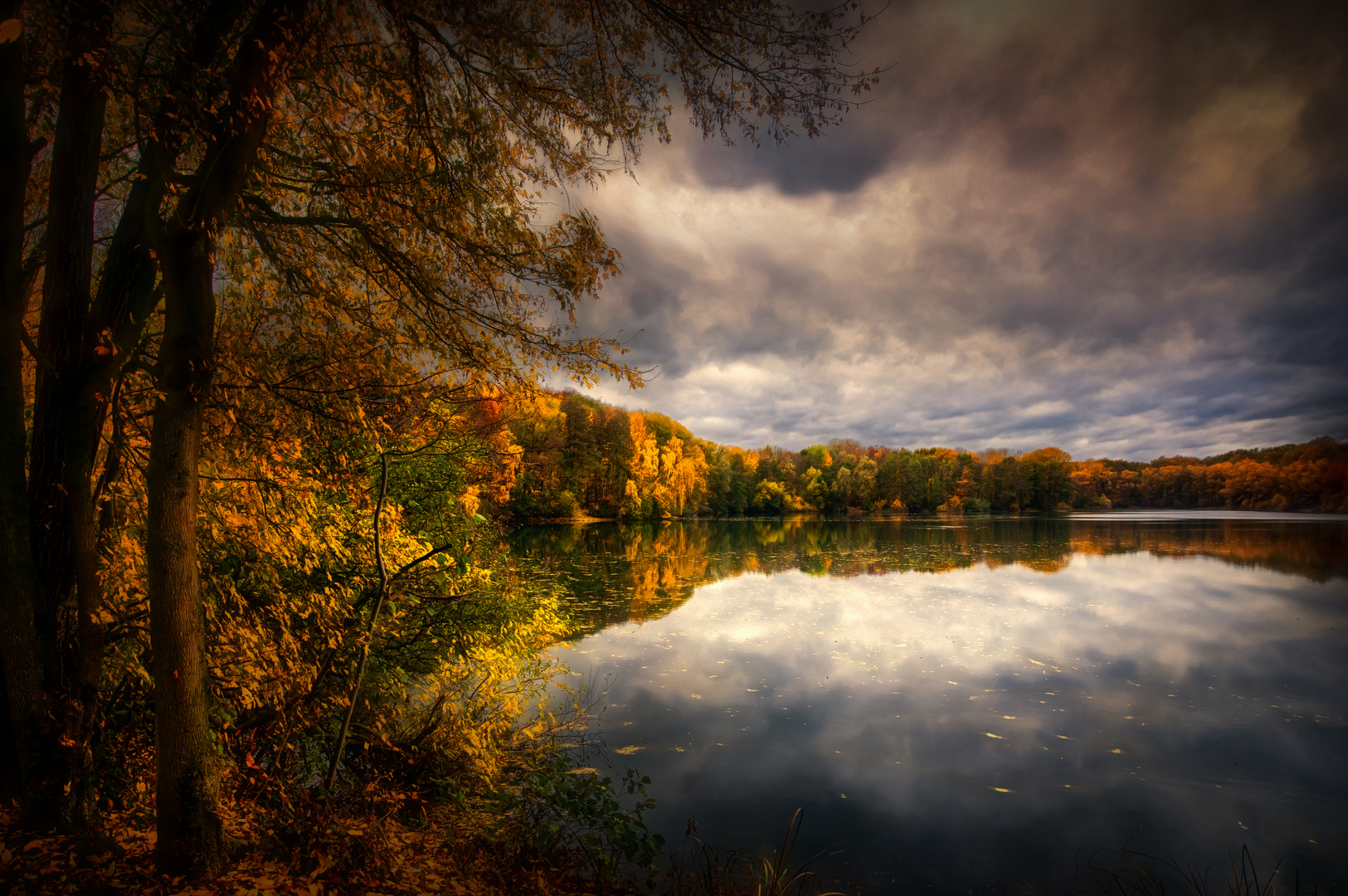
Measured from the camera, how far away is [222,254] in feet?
14.0

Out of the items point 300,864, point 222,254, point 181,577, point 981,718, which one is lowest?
point 981,718

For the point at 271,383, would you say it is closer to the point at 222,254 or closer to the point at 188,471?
the point at 188,471

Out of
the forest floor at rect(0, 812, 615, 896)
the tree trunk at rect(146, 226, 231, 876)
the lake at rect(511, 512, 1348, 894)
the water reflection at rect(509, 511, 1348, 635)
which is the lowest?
the lake at rect(511, 512, 1348, 894)

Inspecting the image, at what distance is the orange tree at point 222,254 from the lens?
2887 mm

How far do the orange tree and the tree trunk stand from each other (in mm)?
13

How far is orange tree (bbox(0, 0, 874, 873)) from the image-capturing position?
2.89m

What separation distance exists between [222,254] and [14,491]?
84.3 inches

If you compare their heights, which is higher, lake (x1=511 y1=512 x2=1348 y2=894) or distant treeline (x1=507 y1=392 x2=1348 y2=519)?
distant treeline (x1=507 y1=392 x2=1348 y2=519)

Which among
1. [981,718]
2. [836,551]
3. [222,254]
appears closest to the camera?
[222,254]

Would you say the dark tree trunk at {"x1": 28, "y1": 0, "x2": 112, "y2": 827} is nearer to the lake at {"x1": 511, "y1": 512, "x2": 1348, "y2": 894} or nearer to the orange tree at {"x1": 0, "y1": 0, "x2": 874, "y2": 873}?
the orange tree at {"x1": 0, "y1": 0, "x2": 874, "y2": 873}

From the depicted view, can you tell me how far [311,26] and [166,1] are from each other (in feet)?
3.09

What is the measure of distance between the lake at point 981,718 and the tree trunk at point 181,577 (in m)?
4.45

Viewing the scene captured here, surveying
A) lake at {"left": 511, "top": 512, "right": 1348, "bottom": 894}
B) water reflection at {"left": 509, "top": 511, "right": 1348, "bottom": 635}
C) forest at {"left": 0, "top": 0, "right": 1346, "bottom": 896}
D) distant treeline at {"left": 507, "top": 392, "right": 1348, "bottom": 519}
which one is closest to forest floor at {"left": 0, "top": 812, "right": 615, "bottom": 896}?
forest at {"left": 0, "top": 0, "right": 1346, "bottom": 896}

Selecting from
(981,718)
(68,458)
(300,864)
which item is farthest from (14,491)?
(981,718)
